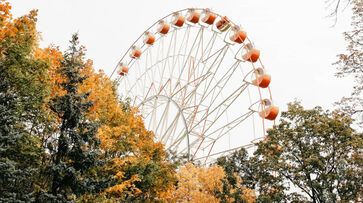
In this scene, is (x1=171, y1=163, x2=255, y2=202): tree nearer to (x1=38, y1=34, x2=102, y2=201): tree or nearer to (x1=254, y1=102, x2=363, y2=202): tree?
(x1=254, y1=102, x2=363, y2=202): tree

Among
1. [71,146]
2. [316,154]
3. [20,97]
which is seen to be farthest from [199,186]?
[20,97]

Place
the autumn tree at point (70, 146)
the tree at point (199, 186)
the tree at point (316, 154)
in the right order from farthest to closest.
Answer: the tree at point (199, 186) < the tree at point (316, 154) < the autumn tree at point (70, 146)

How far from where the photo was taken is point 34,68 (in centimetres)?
848

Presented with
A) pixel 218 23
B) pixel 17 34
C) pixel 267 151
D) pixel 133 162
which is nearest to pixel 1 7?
pixel 17 34

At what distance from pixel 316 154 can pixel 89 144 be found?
387 inches

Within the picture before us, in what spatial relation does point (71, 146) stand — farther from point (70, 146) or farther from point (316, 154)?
point (316, 154)

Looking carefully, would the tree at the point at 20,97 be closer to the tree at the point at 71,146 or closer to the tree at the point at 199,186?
the tree at the point at 71,146

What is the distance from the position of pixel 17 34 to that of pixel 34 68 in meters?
1.04

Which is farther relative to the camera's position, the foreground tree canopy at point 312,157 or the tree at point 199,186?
the tree at point 199,186

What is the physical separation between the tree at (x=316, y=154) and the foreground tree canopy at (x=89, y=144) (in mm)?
43

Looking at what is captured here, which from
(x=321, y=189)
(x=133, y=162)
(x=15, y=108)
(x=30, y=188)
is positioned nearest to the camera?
(x=15, y=108)

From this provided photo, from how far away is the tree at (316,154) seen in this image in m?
13.0

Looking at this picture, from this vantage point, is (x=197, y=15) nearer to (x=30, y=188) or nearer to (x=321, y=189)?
(x=321, y=189)

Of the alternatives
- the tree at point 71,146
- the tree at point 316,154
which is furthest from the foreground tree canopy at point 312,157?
the tree at point 71,146
